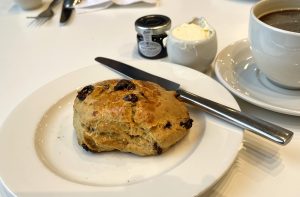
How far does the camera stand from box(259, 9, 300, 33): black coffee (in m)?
0.73

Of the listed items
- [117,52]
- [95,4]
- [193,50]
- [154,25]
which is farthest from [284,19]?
[95,4]

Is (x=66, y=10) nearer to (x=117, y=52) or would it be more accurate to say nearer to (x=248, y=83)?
(x=117, y=52)

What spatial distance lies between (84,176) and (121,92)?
0.16 meters

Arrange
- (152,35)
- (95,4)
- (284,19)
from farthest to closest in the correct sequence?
(95,4)
(152,35)
(284,19)

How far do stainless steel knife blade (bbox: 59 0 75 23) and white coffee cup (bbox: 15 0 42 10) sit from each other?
10 cm

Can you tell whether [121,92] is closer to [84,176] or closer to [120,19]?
[84,176]

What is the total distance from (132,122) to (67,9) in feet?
2.60

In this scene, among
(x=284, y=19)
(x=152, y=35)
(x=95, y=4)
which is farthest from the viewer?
(x=95, y=4)

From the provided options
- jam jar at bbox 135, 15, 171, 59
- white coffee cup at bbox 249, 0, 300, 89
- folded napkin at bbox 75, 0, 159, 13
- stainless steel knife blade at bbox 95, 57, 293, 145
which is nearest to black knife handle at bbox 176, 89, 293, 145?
stainless steel knife blade at bbox 95, 57, 293, 145

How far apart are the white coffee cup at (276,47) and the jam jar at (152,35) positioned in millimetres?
252

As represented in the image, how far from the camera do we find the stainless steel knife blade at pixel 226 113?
1.99 feet

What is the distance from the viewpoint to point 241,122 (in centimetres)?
63

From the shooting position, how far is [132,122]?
0.63 metres

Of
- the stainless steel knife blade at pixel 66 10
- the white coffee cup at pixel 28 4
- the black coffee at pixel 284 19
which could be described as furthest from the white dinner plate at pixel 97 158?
the white coffee cup at pixel 28 4
